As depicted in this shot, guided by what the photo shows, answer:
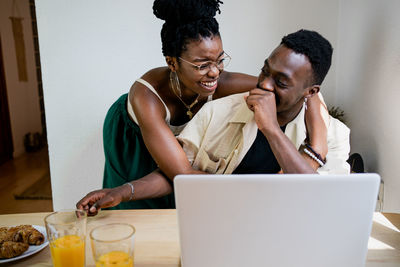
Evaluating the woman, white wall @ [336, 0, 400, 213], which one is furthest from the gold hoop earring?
white wall @ [336, 0, 400, 213]

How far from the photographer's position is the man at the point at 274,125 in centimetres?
128

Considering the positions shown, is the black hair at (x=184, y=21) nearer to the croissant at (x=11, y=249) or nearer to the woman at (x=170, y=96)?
the woman at (x=170, y=96)

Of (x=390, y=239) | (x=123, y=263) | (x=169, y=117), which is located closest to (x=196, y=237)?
(x=123, y=263)

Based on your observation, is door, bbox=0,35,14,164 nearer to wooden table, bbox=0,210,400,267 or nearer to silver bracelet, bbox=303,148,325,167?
wooden table, bbox=0,210,400,267

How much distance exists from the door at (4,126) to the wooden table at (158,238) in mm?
3768

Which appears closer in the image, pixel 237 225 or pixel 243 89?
pixel 237 225

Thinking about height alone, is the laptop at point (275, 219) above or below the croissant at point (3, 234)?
above

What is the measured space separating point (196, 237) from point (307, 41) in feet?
2.85

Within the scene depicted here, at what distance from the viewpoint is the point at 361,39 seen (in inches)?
81.4

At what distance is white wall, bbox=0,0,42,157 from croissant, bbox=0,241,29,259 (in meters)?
4.30

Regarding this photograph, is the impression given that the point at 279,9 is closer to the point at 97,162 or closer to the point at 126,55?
the point at 126,55

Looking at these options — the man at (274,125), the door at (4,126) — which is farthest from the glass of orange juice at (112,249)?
the door at (4,126)

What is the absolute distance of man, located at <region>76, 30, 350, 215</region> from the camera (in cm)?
128

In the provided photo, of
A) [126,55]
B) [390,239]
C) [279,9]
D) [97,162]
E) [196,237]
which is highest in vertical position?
[279,9]
